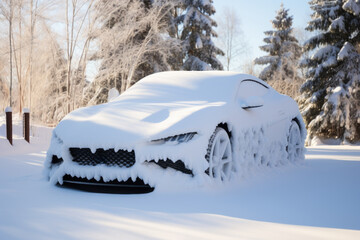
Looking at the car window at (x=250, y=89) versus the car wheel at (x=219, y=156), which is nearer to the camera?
the car wheel at (x=219, y=156)

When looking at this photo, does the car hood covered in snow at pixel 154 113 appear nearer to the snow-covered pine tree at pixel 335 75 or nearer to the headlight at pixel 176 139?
the headlight at pixel 176 139

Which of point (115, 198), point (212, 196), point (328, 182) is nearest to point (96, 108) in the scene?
point (115, 198)

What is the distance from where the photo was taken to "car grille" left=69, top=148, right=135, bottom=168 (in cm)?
403

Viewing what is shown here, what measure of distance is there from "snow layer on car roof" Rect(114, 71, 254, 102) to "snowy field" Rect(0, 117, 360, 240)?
4.12 ft

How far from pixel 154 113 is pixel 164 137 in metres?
0.60

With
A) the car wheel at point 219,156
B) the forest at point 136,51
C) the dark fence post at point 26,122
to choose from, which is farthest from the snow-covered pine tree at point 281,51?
the car wheel at point 219,156

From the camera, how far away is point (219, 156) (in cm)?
448

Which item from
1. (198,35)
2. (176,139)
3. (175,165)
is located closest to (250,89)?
(176,139)

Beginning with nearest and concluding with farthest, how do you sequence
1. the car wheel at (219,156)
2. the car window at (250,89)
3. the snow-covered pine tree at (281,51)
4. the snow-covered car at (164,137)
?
the snow-covered car at (164,137) < the car wheel at (219,156) < the car window at (250,89) < the snow-covered pine tree at (281,51)

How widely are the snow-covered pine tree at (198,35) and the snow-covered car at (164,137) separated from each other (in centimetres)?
1791

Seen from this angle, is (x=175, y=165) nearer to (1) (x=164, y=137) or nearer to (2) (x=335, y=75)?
(1) (x=164, y=137)

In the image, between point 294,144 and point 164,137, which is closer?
point 164,137

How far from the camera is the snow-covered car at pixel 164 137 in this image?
3.91 metres

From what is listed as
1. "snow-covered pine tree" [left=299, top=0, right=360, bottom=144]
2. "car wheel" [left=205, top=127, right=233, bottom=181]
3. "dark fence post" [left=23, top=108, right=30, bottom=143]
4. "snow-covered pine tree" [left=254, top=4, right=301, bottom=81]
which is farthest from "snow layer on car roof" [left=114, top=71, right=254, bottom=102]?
"snow-covered pine tree" [left=254, top=4, right=301, bottom=81]
